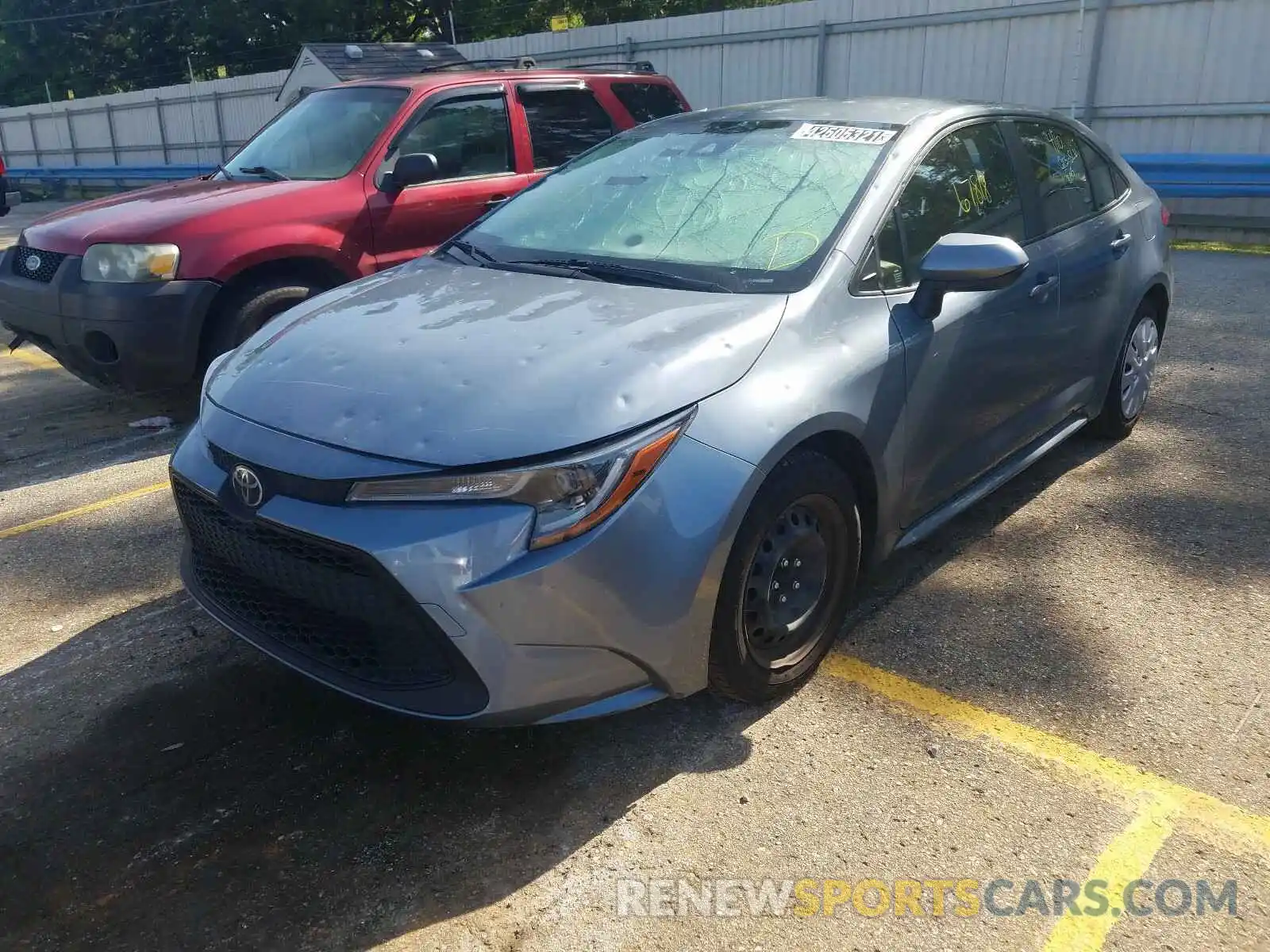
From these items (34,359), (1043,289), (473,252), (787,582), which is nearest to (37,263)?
(34,359)

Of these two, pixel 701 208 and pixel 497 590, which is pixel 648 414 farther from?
pixel 701 208

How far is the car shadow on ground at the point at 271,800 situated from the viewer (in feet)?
7.70

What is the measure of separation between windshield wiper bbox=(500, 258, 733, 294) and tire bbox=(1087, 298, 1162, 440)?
8.02ft

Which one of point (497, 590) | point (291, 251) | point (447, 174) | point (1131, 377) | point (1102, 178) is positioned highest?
point (1102, 178)

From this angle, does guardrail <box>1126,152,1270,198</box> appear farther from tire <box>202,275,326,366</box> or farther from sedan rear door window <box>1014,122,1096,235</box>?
tire <box>202,275,326,366</box>

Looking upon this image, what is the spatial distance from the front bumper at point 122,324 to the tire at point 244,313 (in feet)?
0.35

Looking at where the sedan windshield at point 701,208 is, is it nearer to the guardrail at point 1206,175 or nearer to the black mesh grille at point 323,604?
the black mesh grille at point 323,604

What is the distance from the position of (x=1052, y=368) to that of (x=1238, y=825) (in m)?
1.98

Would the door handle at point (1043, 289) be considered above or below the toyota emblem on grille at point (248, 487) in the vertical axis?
above

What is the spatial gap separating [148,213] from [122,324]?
684 millimetres

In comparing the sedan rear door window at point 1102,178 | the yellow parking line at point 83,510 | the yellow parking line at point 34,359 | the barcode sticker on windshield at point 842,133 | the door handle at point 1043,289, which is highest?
the barcode sticker on windshield at point 842,133

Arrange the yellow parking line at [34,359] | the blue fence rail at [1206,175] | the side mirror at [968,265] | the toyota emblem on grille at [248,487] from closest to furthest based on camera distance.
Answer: the toyota emblem on grille at [248,487] → the side mirror at [968,265] → the yellow parking line at [34,359] → the blue fence rail at [1206,175]

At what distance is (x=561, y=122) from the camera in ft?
22.7

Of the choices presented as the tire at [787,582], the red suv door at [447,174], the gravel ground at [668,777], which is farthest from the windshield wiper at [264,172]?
the tire at [787,582]
